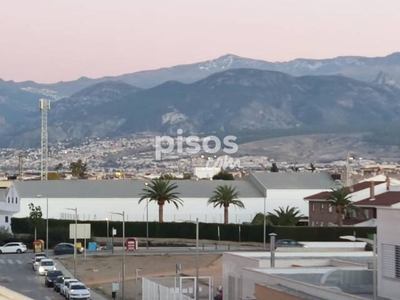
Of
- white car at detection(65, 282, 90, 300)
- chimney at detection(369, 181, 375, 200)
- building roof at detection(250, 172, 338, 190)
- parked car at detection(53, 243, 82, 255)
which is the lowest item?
white car at detection(65, 282, 90, 300)

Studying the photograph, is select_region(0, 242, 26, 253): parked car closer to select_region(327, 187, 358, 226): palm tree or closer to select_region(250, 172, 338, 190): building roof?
select_region(327, 187, 358, 226): palm tree

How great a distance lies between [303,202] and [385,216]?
97.7 metres


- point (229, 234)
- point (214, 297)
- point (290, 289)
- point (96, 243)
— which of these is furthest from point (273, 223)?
point (290, 289)

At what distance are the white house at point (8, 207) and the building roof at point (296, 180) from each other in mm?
30006

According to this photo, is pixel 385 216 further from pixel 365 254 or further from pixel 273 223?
pixel 273 223

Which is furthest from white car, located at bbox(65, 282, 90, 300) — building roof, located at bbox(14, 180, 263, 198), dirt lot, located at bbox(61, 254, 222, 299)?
building roof, located at bbox(14, 180, 263, 198)

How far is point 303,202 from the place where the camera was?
133m

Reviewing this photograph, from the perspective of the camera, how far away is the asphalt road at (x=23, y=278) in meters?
68.1

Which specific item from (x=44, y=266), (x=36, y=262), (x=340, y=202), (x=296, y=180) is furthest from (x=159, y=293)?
(x=296, y=180)

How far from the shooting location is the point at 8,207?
125 meters

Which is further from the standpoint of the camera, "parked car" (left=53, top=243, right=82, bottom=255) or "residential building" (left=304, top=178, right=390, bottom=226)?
"residential building" (left=304, top=178, right=390, bottom=226)

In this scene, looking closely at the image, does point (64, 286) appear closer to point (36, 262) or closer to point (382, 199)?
point (36, 262)

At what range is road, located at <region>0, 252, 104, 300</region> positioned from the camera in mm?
67769

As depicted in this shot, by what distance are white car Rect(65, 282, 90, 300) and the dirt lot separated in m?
8.40
